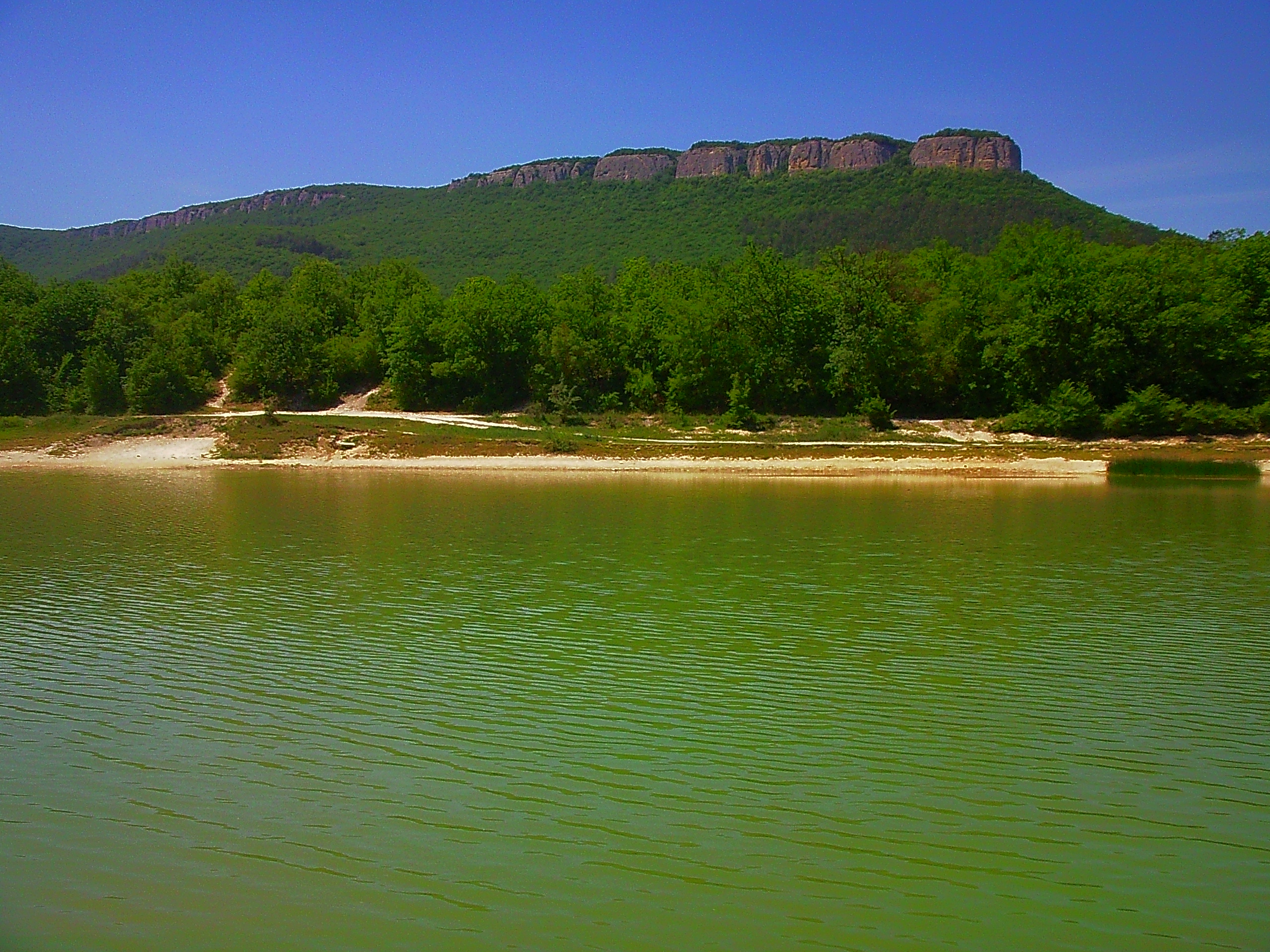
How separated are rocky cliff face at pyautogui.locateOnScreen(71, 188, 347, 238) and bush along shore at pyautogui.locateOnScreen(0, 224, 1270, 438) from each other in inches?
4354

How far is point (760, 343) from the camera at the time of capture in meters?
57.1

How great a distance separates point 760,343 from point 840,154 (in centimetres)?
9595

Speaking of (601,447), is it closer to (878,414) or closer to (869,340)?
(878,414)

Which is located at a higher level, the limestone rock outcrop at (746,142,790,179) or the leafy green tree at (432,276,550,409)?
the limestone rock outcrop at (746,142,790,179)

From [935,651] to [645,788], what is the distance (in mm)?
5966

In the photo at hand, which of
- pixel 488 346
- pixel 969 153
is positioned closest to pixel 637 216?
pixel 969 153

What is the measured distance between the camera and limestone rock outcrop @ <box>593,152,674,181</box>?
498ft

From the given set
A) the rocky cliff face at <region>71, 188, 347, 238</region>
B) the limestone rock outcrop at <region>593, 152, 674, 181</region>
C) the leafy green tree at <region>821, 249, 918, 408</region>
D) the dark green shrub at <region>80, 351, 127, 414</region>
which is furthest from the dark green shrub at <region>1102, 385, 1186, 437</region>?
the rocky cliff face at <region>71, 188, 347, 238</region>

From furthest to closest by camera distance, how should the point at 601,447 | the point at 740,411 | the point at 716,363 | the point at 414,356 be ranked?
1. the point at 414,356
2. the point at 716,363
3. the point at 740,411
4. the point at 601,447

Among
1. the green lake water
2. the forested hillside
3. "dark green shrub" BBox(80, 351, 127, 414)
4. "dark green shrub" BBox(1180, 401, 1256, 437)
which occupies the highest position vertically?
the forested hillside

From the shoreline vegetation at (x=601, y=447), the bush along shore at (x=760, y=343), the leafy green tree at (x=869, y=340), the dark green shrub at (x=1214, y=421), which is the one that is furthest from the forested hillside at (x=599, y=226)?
the shoreline vegetation at (x=601, y=447)

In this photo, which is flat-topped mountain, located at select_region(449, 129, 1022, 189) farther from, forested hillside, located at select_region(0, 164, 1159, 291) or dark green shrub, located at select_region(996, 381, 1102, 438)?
dark green shrub, located at select_region(996, 381, 1102, 438)

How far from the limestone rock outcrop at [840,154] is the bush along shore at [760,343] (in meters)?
82.4

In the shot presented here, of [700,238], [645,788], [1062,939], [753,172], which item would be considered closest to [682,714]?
[645,788]
